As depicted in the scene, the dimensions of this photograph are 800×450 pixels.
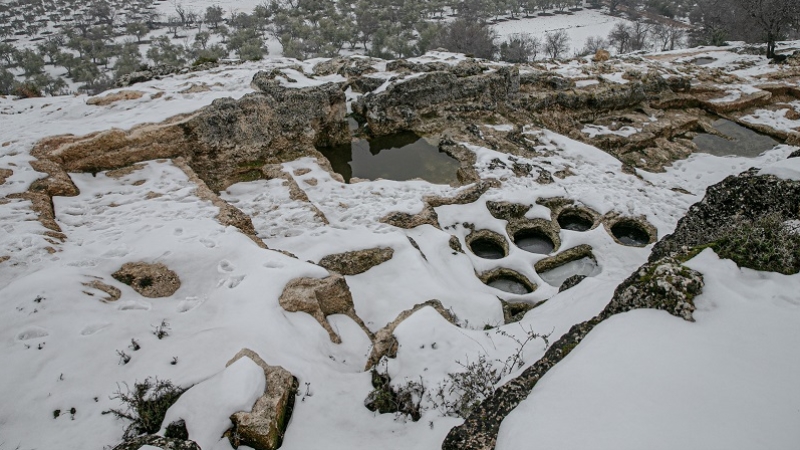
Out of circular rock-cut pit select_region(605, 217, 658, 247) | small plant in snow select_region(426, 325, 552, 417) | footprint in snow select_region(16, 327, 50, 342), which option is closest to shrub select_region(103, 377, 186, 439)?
footprint in snow select_region(16, 327, 50, 342)

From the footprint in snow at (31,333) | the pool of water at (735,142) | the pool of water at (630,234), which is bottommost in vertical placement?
the pool of water at (630,234)

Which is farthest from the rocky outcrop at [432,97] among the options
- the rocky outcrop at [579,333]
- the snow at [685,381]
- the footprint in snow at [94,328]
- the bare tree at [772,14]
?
the bare tree at [772,14]

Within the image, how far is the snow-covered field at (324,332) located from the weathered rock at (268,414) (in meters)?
0.13

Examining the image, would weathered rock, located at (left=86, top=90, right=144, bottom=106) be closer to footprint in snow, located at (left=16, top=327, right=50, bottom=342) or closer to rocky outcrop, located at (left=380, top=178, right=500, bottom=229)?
rocky outcrop, located at (left=380, top=178, right=500, bottom=229)

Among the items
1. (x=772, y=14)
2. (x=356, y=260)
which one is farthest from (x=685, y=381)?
(x=772, y=14)

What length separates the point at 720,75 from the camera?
24594 mm

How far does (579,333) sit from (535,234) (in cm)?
918

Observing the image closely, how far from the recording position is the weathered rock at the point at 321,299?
6664 mm

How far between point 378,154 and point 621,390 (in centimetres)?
1476

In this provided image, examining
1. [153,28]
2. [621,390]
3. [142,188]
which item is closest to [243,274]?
[142,188]

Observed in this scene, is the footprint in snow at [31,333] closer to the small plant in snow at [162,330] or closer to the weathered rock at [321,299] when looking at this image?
the small plant in snow at [162,330]

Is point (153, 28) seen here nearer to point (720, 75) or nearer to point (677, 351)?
point (720, 75)

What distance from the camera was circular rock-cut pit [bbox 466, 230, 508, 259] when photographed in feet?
40.6

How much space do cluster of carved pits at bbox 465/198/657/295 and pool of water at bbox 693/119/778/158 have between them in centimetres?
953
